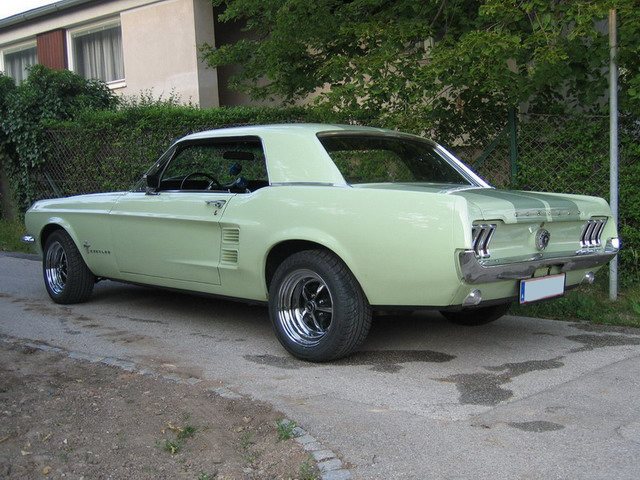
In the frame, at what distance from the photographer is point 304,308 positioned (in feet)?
17.6

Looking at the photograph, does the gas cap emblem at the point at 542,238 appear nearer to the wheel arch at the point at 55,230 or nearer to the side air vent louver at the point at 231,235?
the side air vent louver at the point at 231,235

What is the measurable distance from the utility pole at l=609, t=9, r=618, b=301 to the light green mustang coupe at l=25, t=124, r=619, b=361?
1452 mm

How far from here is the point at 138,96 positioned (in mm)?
15586

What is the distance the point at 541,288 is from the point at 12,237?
30.4ft

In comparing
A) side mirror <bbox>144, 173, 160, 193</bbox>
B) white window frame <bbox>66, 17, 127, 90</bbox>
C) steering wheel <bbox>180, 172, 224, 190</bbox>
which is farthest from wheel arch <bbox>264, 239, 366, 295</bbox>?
white window frame <bbox>66, 17, 127, 90</bbox>

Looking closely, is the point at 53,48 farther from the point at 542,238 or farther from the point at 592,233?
the point at 542,238

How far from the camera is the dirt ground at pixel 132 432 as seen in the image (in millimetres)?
3535

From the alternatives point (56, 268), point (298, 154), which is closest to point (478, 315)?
point (298, 154)

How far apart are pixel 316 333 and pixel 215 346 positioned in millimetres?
906

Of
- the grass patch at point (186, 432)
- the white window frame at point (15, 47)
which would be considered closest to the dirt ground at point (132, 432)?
the grass patch at point (186, 432)

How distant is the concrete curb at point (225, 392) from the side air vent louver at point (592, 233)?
2573 millimetres

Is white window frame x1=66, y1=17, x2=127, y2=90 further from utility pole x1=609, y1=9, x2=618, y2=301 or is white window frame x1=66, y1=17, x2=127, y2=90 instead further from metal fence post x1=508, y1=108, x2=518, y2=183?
utility pole x1=609, y1=9, x2=618, y2=301

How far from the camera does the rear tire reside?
6.23 meters

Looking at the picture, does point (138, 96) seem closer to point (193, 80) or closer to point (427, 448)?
point (193, 80)
